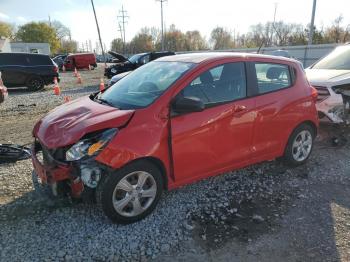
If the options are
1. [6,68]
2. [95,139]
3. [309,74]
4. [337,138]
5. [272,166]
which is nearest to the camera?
[95,139]

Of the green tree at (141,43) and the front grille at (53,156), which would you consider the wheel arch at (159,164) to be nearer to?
the front grille at (53,156)

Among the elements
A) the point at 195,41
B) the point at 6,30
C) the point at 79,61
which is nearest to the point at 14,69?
the point at 79,61

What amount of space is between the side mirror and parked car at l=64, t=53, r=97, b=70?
37.7 metres

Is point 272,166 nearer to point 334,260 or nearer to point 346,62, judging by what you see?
point 334,260

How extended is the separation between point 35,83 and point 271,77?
14.1 meters

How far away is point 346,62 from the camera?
795 centimetres

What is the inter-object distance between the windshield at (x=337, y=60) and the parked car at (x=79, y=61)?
3449cm

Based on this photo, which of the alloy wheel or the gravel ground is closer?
the gravel ground

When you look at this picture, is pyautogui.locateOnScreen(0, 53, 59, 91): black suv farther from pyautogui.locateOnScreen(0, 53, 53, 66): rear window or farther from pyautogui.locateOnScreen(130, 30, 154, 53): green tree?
pyautogui.locateOnScreen(130, 30, 154, 53): green tree

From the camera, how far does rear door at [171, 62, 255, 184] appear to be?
13.1ft

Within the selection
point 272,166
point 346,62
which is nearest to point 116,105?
point 272,166

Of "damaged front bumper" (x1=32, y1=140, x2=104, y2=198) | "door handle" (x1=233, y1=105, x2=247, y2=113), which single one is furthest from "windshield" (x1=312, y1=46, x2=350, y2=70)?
"damaged front bumper" (x1=32, y1=140, x2=104, y2=198)

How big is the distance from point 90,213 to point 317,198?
9.30 feet

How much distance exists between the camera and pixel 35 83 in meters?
16.6
